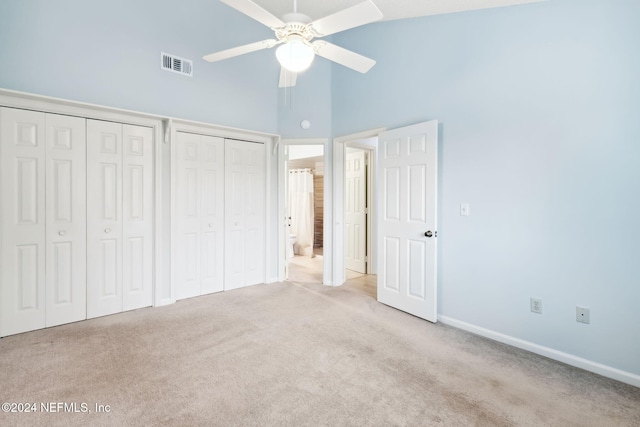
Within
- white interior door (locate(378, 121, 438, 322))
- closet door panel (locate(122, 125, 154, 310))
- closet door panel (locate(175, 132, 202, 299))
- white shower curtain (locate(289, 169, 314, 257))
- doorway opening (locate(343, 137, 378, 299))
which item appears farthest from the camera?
white shower curtain (locate(289, 169, 314, 257))

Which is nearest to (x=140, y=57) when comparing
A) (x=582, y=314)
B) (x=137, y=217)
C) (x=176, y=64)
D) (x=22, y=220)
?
(x=176, y=64)

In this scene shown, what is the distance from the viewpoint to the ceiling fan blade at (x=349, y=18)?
5.21 ft

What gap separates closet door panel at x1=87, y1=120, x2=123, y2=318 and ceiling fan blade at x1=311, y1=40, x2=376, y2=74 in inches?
94.6

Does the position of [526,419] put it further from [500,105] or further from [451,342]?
[500,105]

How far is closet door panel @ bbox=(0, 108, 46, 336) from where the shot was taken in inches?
104

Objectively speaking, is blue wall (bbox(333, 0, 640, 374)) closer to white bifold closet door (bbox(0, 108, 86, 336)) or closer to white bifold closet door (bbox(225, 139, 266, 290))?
white bifold closet door (bbox(225, 139, 266, 290))

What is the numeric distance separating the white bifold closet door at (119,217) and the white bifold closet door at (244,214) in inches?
36.9

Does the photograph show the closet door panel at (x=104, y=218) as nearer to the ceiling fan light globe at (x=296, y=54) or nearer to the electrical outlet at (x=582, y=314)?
the ceiling fan light globe at (x=296, y=54)

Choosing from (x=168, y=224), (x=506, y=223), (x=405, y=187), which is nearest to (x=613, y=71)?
(x=506, y=223)

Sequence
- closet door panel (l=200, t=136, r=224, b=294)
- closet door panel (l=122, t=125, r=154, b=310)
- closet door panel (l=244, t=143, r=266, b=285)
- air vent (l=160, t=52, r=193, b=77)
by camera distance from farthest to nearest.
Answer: closet door panel (l=244, t=143, r=266, b=285) < closet door panel (l=200, t=136, r=224, b=294) < air vent (l=160, t=52, r=193, b=77) < closet door panel (l=122, t=125, r=154, b=310)

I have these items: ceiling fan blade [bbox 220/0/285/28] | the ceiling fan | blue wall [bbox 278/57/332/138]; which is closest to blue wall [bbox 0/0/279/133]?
blue wall [bbox 278/57/332/138]

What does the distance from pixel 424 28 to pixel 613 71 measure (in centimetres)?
172

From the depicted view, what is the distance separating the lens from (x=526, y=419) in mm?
1677

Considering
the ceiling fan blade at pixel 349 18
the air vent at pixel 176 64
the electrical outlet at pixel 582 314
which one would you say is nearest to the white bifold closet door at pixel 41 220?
the air vent at pixel 176 64
